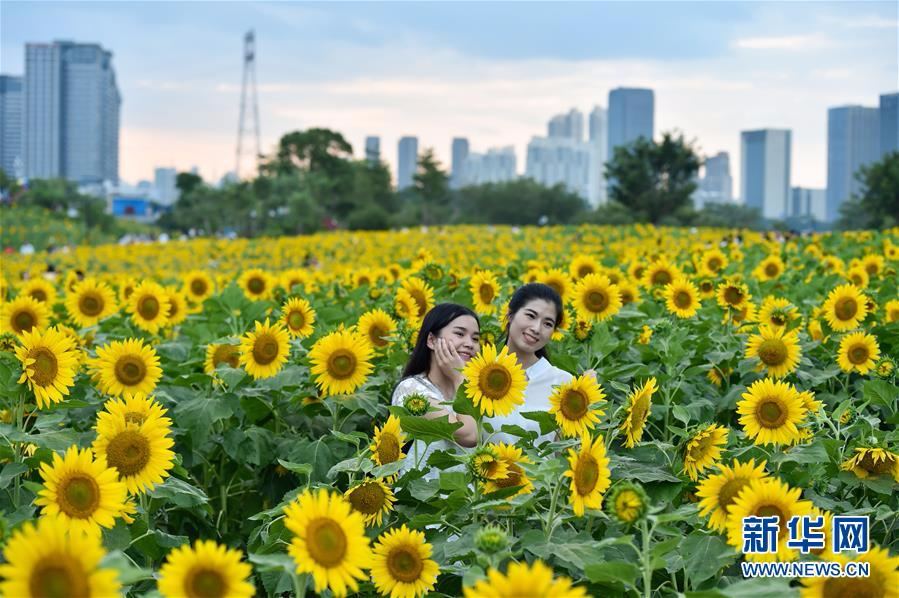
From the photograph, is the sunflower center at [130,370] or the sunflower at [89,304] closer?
the sunflower center at [130,370]

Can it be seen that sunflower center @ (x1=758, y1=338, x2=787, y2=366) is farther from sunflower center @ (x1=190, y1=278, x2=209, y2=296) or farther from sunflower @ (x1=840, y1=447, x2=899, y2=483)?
sunflower center @ (x1=190, y1=278, x2=209, y2=296)

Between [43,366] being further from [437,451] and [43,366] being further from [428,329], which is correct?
[428,329]

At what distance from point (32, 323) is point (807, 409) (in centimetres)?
329

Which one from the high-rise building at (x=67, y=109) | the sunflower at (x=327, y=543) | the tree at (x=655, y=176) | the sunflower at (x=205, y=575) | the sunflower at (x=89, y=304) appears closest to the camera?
the sunflower at (x=205, y=575)

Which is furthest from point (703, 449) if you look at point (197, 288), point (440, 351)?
point (197, 288)

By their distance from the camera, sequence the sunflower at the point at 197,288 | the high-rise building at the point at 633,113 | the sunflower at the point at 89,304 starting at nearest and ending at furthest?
the sunflower at the point at 89,304, the sunflower at the point at 197,288, the high-rise building at the point at 633,113

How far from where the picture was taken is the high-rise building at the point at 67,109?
16175 cm

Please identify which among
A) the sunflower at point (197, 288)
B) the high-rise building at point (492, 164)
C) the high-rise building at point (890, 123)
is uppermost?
the high-rise building at point (492, 164)

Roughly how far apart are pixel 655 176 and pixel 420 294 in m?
33.5

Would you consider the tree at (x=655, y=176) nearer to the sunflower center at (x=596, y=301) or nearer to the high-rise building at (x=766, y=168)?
the sunflower center at (x=596, y=301)

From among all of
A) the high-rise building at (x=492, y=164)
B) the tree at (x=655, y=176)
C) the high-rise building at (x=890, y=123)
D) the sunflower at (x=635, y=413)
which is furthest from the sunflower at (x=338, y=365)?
the high-rise building at (x=492, y=164)

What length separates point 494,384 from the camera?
2.67m

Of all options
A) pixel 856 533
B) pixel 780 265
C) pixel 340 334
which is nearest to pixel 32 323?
pixel 340 334

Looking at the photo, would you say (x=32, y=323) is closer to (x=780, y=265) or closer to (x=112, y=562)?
(x=112, y=562)
